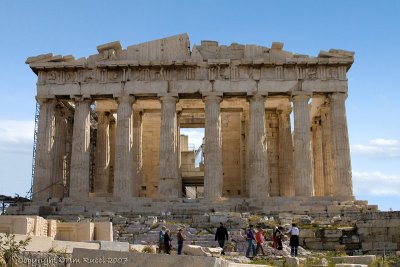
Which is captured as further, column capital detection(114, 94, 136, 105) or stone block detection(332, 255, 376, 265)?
column capital detection(114, 94, 136, 105)

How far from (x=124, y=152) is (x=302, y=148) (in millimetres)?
10176

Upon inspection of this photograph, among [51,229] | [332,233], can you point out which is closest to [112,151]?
[332,233]

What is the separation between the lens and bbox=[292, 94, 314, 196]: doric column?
3378 cm

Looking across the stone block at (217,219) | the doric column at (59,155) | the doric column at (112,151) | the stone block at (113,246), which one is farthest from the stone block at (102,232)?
the doric column at (112,151)

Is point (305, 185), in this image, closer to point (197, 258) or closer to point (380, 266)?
point (380, 266)

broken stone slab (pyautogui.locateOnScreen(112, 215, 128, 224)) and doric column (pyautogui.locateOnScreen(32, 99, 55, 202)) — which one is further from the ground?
doric column (pyautogui.locateOnScreen(32, 99, 55, 202))

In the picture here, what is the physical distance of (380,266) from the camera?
1509 cm

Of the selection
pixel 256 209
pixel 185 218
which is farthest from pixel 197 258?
pixel 256 209

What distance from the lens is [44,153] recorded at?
3528 cm

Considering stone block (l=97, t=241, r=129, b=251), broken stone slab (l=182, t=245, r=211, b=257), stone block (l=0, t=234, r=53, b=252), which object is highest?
stone block (l=0, t=234, r=53, b=252)

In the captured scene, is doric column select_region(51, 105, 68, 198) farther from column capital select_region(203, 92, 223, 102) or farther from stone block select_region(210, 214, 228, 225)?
stone block select_region(210, 214, 228, 225)

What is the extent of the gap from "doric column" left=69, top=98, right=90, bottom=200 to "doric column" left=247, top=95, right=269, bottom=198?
951 cm

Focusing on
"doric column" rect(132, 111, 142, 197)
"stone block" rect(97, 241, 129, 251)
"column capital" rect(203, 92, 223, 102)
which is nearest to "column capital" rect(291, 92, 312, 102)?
"column capital" rect(203, 92, 223, 102)

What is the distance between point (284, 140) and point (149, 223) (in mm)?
15114
